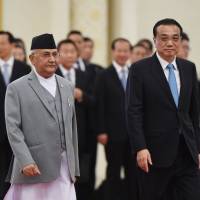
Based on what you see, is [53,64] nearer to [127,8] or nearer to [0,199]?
[0,199]

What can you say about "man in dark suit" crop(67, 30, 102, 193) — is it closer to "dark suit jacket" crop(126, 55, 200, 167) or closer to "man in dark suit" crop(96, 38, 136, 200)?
"man in dark suit" crop(96, 38, 136, 200)

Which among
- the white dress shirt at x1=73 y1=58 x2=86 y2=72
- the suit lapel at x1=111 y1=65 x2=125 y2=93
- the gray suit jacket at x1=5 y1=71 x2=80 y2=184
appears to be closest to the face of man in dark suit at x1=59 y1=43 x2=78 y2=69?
the suit lapel at x1=111 y1=65 x2=125 y2=93

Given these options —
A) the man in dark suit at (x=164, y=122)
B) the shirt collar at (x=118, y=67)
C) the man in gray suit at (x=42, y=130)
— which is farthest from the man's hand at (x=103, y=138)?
the man in gray suit at (x=42, y=130)

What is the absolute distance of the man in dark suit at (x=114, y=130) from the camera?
10.8 meters

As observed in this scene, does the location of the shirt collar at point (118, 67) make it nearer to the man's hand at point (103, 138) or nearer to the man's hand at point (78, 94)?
the man's hand at point (78, 94)

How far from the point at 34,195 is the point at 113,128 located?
359 centimetres

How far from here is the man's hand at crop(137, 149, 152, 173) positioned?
754 centimetres

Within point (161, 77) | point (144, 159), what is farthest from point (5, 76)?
point (144, 159)

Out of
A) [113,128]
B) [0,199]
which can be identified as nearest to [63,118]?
[0,199]

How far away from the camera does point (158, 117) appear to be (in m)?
7.73

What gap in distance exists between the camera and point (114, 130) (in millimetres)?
10891

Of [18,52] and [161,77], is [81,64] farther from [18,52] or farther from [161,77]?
[161,77]

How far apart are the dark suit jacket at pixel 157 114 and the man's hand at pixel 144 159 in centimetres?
6

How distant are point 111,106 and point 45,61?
11.6 ft
